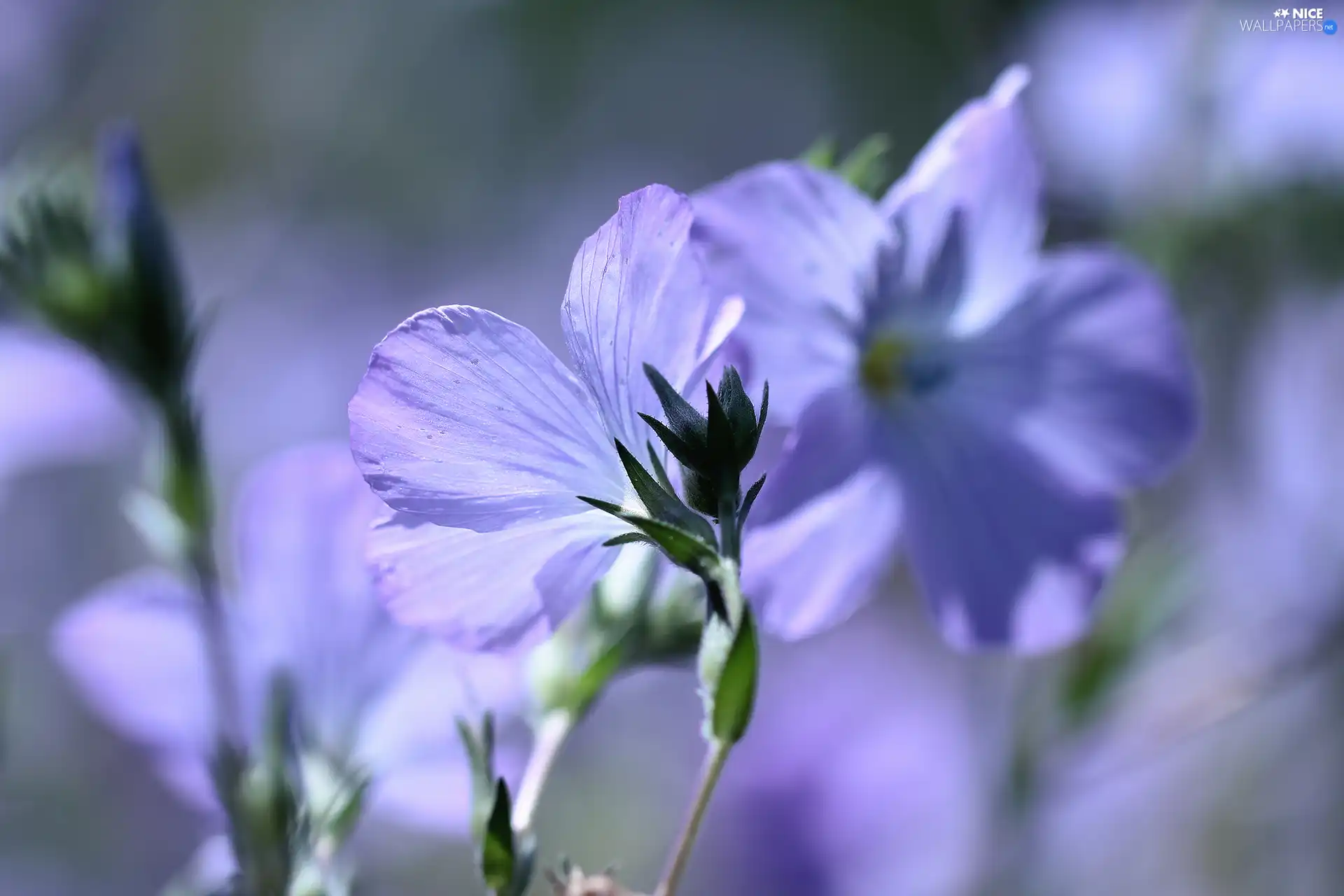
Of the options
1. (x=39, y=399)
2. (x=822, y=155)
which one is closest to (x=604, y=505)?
(x=822, y=155)

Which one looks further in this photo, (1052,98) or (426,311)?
(1052,98)

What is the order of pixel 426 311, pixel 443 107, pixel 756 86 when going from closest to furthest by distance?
pixel 426 311
pixel 443 107
pixel 756 86

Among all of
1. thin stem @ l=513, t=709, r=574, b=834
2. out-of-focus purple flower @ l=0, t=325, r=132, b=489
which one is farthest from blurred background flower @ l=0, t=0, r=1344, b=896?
thin stem @ l=513, t=709, r=574, b=834

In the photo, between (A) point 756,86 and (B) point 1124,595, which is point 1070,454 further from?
(A) point 756,86

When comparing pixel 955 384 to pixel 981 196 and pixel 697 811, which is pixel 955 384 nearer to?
pixel 981 196

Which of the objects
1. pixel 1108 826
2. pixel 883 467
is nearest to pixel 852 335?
pixel 883 467

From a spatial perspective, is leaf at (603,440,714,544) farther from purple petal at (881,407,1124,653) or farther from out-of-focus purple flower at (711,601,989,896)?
out-of-focus purple flower at (711,601,989,896)

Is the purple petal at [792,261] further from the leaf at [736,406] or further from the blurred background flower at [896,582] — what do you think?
the blurred background flower at [896,582]

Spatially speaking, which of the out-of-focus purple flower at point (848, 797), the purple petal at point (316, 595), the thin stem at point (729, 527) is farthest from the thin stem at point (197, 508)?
the out-of-focus purple flower at point (848, 797)
